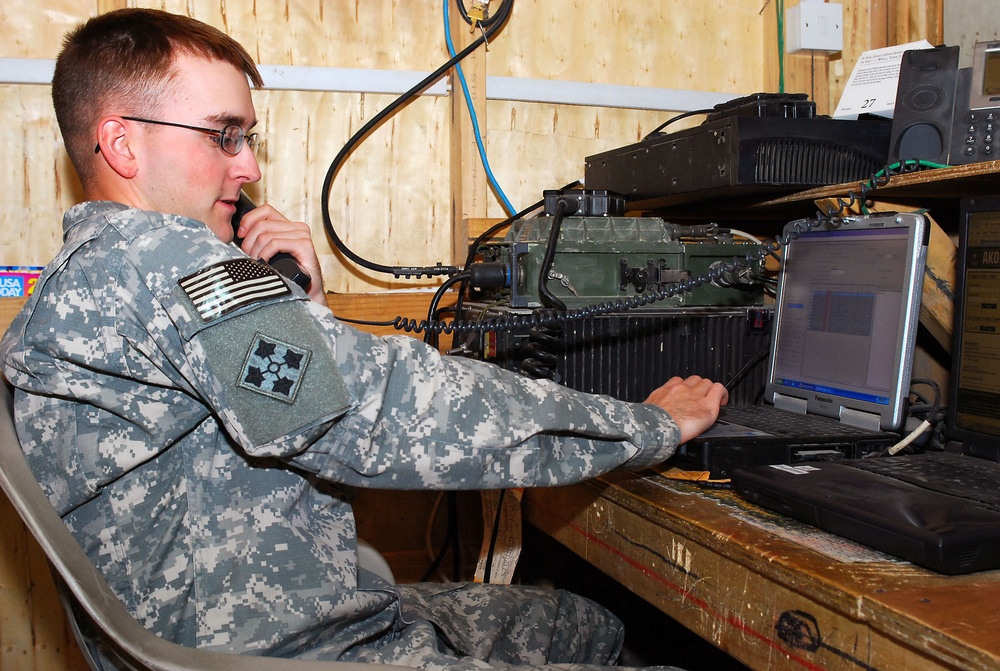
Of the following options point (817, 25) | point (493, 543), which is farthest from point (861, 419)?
point (817, 25)

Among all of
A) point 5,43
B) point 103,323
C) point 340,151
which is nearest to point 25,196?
point 5,43

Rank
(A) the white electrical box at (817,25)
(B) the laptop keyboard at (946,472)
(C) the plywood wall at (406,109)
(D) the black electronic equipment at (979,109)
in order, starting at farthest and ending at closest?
(A) the white electrical box at (817,25)
(C) the plywood wall at (406,109)
(D) the black electronic equipment at (979,109)
(B) the laptop keyboard at (946,472)

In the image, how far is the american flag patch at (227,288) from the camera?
0.86m

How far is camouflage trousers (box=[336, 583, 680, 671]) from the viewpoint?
1.19 m

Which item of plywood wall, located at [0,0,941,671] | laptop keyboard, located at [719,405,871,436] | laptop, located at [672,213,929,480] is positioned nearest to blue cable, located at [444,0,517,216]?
plywood wall, located at [0,0,941,671]

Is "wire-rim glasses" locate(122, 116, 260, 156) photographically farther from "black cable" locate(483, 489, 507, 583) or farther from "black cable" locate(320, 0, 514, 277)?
"black cable" locate(483, 489, 507, 583)

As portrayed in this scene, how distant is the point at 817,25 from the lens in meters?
2.21

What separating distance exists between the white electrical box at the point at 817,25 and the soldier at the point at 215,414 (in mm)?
1526

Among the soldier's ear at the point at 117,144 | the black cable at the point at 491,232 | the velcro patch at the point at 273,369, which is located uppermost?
the soldier's ear at the point at 117,144

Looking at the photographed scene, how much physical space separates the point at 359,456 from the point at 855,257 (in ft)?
3.21

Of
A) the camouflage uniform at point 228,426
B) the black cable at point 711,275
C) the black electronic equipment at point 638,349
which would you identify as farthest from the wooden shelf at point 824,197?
the camouflage uniform at point 228,426

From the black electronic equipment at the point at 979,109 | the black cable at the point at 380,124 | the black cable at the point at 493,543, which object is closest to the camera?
the black electronic equipment at the point at 979,109

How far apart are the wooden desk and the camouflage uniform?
180 mm

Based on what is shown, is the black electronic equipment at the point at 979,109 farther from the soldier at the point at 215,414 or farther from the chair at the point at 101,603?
the chair at the point at 101,603
